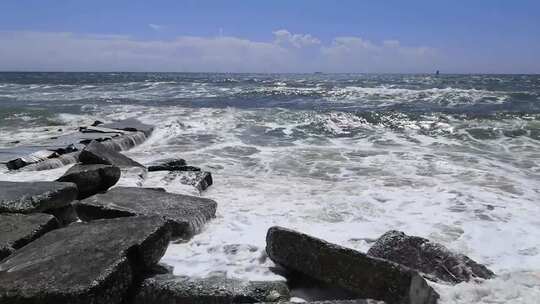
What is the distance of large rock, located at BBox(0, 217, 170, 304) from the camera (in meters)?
2.55

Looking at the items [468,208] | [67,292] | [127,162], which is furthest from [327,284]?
[127,162]

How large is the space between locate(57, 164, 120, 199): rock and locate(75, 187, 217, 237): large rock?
0.67 feet

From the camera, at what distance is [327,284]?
3.22 m

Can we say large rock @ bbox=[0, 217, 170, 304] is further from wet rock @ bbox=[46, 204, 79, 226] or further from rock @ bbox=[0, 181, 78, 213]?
wet rock @ bbox=[46, 204, 79, 226]

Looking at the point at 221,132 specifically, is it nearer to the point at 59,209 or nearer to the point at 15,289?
the point at 59,209

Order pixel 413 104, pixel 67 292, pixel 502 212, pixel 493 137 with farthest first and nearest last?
pixel 413 104
pixel 493 137
pixel 502 212
pixel 67 292

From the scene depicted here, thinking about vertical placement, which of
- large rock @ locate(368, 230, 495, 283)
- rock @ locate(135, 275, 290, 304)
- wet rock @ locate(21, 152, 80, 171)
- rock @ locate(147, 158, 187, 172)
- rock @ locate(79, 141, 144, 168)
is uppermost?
rock @ locate(79, 141, 144, 168)

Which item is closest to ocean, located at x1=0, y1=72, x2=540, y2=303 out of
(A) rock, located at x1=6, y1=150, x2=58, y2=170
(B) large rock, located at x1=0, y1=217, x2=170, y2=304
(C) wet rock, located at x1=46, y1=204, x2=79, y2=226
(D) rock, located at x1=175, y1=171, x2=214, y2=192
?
(D) rock, located at x1=175, y1=171, x2=214, y2=192

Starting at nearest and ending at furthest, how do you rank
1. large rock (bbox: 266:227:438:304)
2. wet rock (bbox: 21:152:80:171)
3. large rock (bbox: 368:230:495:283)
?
large rock (bbox: 266:227:438:304) → large rock (bbox: 368:230:495:283) → wet rock (bbox: 21:152:80:171)

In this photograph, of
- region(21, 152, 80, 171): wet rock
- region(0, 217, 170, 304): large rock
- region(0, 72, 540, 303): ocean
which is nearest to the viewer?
region(0, 217, 170, 304): large rock

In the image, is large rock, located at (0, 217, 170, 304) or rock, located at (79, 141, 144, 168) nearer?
large rock, located at (0, 217, 170, 304)

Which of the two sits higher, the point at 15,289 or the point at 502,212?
the point at 15,289

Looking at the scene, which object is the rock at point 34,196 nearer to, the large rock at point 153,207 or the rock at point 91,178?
the large rock at point 153,207

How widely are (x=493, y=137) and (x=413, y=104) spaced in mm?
9960
